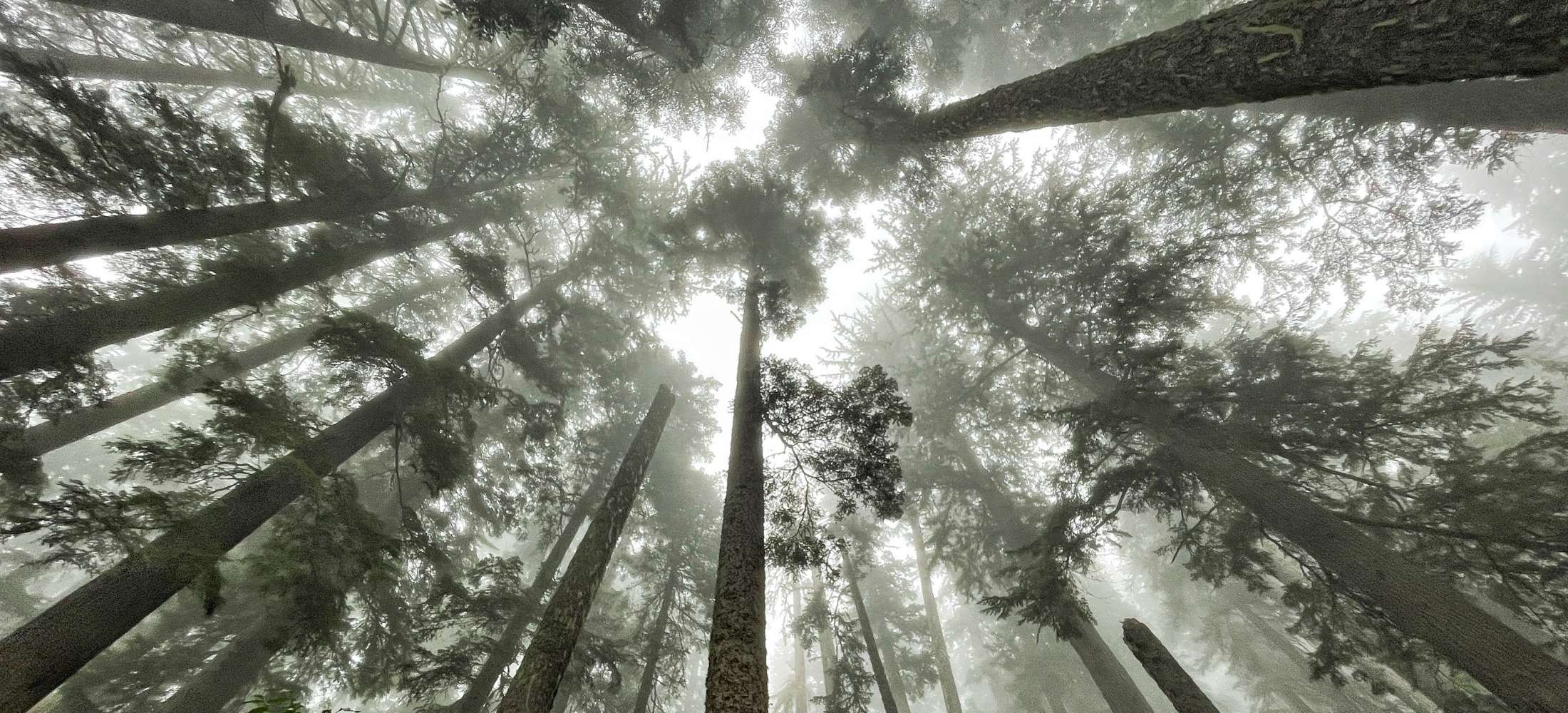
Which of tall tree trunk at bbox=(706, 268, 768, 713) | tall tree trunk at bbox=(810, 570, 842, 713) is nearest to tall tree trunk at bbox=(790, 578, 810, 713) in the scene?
tall tree trunk at bbox=(810, 570, 842, 713)

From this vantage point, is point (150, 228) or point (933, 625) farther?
point (933, 625)

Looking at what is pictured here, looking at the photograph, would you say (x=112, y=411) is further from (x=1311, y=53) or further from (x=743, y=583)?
(x=1311, y=53)

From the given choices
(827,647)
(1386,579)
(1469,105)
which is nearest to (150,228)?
(1386,579)

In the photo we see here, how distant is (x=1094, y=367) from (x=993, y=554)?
25.3 ft

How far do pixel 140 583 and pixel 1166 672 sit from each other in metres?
12.2

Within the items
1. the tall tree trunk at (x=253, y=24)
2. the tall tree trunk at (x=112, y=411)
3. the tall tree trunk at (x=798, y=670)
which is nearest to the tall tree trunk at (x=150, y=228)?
the tall tree trunk at (x=112, y=411)

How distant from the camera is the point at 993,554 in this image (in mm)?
14914

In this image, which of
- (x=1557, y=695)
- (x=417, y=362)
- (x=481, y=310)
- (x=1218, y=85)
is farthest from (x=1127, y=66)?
(x=481, y=310)

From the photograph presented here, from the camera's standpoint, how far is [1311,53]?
4000 mm

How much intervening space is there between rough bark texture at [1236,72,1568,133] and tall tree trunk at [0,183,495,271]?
→ 15.7 m

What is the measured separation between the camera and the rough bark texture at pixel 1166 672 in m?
5.82

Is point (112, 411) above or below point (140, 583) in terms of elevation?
above

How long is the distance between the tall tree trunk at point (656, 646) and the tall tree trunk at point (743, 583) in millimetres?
8015

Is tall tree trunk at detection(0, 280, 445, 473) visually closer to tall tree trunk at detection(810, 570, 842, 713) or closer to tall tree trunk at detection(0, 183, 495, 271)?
tall tree trunk at detection(0, 183, 495, 271)
